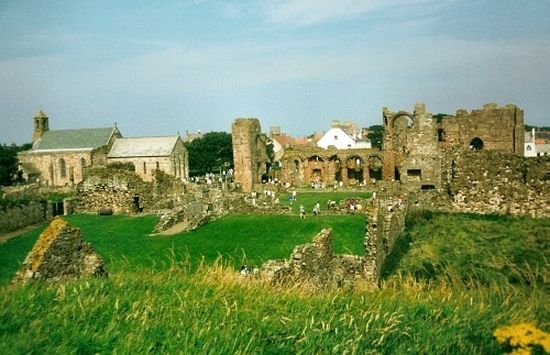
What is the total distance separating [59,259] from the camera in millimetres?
7332

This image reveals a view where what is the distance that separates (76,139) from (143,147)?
493 inches

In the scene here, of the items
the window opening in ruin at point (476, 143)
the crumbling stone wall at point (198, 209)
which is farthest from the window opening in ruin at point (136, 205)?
the window opening in ruin at point (476, 143)

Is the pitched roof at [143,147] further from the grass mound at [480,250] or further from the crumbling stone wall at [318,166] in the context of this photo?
the grass mound at [480,250]

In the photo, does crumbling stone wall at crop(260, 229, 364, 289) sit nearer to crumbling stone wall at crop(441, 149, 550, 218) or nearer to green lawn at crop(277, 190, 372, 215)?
crumbling stone wall at crop(441, 149, 550, 218)

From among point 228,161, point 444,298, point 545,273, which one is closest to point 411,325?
point 444,298

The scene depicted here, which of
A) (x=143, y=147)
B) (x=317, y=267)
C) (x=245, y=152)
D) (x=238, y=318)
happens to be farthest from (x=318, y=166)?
(x=238, y=318)

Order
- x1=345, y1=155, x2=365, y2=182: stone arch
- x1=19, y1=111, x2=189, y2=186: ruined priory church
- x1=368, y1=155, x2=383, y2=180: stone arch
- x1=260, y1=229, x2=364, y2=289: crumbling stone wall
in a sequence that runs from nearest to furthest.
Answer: x1=260, y1=229, x2=364, y2=289: crumbling stone wall < x1=368, y1=155, x2=383, y2=180: stone arch < x1=345, y1=155, x2=365, y2=182: stone arch < x1=19, y1=111, x2=189, y2=186: ruined priory church

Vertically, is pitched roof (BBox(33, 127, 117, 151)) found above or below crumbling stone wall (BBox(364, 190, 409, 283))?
above

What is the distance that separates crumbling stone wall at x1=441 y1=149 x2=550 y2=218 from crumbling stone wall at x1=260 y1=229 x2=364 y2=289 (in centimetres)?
279

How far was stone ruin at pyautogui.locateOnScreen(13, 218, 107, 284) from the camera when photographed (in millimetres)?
6844

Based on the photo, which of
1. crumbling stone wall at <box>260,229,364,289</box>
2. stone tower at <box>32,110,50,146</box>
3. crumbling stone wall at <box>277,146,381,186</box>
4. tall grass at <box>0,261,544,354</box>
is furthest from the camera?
stone tower at <box>32,110,50,146</box>

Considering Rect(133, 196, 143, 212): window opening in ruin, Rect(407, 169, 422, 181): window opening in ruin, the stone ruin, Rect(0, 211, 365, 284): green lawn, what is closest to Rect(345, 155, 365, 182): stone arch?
Rect(407, 169, 422, 181): window opening in ruin

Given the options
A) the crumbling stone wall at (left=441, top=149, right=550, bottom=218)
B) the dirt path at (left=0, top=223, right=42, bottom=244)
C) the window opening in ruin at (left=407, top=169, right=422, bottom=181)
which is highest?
the crumbling stone wall at (left=441, top=149, right=550, bottom=218)

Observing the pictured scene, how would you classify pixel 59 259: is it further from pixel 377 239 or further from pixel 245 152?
pixel 245 152
